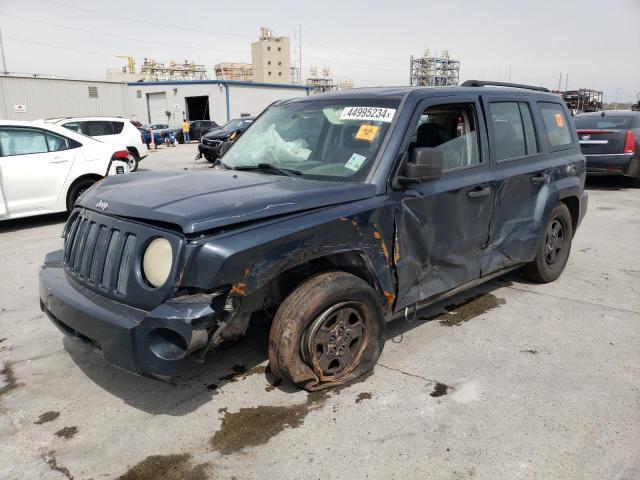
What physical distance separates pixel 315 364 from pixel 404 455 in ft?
2.34

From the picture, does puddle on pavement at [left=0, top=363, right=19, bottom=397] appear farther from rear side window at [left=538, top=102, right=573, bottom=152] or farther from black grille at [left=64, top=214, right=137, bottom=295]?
rear side window at [left=538, top=102, right=573, bottom=152]

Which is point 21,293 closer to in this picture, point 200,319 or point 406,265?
point 200,319

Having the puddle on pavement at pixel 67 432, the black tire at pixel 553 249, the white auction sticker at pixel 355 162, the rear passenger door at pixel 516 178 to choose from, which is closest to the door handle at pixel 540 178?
the rear passenger door at pixel 516 178

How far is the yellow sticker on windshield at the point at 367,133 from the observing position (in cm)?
345

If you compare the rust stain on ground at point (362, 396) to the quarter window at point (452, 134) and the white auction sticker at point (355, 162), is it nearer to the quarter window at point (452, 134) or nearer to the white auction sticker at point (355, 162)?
the white auction sticker at point (355, 162)

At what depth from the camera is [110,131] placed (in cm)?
1575

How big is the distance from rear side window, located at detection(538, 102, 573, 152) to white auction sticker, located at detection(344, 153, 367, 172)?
240cm

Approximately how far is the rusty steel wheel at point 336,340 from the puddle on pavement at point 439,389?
513 millimetres

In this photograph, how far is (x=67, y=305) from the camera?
2855 mm

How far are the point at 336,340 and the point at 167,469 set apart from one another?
46.1 inches

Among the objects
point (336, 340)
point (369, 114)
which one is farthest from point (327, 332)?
point (369, 114)

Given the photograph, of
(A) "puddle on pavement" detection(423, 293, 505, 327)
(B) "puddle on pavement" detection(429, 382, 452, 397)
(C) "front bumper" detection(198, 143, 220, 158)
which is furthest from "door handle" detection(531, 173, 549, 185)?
(C) "front bumper" detection(198, 143, 220, 158)

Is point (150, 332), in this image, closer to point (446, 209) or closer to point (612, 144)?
point (446, 209)

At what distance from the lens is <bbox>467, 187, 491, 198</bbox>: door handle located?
12.6ft
